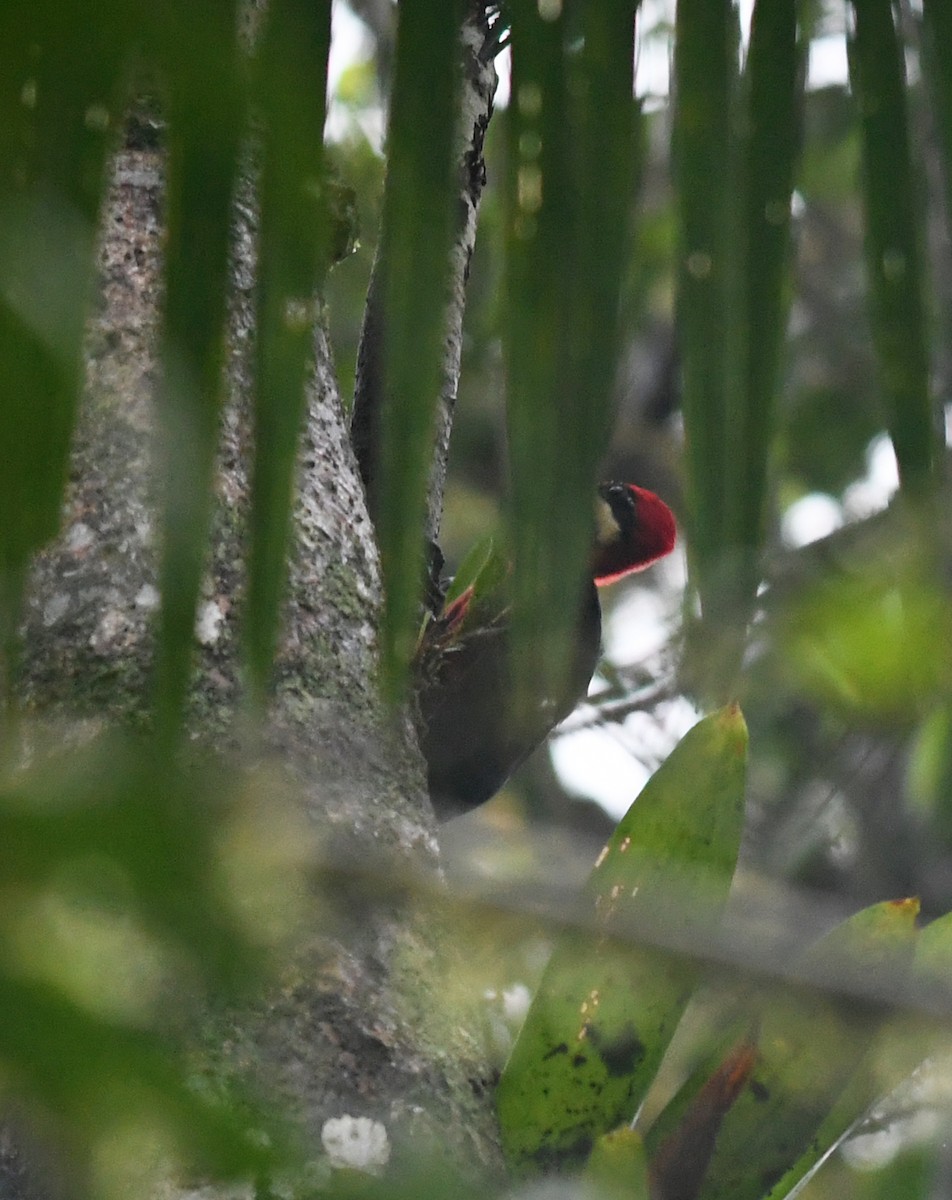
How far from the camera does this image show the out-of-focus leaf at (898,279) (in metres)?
0.67

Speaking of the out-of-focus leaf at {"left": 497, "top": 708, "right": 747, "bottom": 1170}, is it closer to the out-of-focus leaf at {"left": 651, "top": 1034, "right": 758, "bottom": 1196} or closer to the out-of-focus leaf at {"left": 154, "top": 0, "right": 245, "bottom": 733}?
the out-of-focus leaf at {"left": 651, "top": 1034, "right": 758, "bottom": 1196}

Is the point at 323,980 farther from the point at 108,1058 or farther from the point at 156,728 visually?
the point at 108,1058

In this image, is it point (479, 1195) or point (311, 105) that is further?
point (311, 105)

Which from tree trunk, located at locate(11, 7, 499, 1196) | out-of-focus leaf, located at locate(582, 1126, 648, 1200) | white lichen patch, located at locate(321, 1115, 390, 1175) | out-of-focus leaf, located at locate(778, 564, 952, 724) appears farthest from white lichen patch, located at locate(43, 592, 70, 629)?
out-of-focus leaf, located at locate(778, 564, 952, 724)

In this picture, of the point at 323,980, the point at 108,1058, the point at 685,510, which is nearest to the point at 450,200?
the point at 685,510

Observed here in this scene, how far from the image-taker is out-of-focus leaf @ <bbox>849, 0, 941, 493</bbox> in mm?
674

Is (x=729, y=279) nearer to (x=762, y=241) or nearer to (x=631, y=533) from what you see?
(x=762, y=241)

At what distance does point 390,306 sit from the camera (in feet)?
2.13

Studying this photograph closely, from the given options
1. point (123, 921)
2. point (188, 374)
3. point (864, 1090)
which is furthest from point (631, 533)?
point (123, 921)

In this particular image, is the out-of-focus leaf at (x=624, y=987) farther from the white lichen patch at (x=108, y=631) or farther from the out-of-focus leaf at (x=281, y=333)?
the out-of-focus leaf at (x=281, y=333)

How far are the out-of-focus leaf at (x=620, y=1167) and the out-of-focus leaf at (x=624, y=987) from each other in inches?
6.7

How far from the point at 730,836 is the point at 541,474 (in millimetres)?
847

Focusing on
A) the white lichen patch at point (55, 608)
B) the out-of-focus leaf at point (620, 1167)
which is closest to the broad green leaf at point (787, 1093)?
the out-of-focus leaf at point (620, 1167)

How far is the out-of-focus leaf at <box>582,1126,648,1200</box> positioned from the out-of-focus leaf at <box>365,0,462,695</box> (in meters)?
0.65
